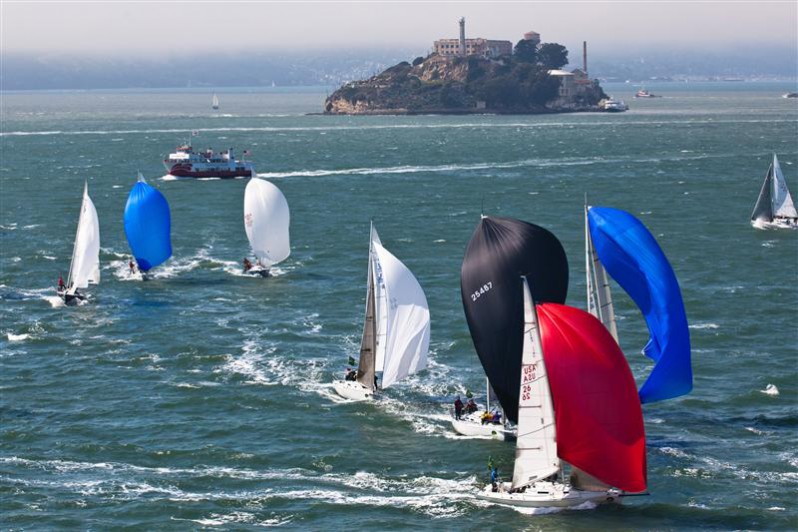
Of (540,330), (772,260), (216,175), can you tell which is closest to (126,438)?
(540,330)

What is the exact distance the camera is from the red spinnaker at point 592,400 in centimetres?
3500

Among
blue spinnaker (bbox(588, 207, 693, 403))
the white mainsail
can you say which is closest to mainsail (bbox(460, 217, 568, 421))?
the white mainsail

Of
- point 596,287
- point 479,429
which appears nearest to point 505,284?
point 596,287

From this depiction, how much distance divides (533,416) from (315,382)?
16.0m

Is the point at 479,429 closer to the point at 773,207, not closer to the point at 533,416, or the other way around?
the point at 533,416

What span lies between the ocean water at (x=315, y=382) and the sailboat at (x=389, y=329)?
3.87ft

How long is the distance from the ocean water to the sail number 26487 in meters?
5.14

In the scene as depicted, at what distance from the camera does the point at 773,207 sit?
87.2 m

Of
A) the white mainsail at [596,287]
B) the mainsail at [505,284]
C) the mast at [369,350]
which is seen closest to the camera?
the mainsail at [505,284]

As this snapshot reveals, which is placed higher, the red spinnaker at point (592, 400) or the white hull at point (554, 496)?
the red spinnaker at point (592, 400)

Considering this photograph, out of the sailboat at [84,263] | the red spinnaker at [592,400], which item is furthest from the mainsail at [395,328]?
the sailboat at [84,263]

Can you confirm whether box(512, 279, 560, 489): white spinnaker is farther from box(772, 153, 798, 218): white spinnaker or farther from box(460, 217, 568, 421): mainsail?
box(772, 153, 798, 218): white spinnaker

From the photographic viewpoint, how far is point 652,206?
98938 millimetres

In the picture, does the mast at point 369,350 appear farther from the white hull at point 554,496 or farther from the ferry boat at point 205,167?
the ferry boat at point 205,167
